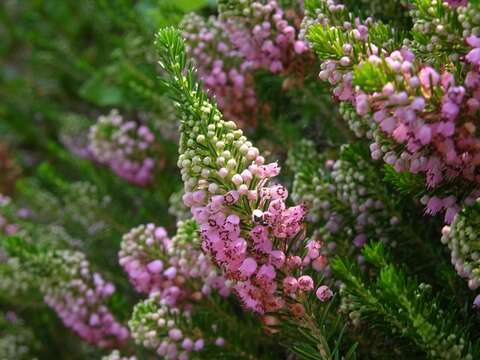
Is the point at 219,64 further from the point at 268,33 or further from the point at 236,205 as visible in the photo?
the point at 236,205

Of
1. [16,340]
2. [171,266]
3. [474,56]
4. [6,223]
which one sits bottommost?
[16,340]

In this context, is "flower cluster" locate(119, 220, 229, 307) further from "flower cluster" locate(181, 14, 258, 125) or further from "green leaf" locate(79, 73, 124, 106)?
"green leaf" locate(79, 73, 124, 106)

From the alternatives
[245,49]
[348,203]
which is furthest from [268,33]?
[348,203]

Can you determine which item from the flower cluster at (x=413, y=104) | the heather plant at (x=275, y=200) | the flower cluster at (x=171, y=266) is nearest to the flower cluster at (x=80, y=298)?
the heather plant at (x=275, y=200)

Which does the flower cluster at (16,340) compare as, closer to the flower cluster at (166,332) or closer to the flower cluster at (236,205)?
the flower cluster at (166,332)

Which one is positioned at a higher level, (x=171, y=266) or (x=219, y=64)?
(x=219, y=64)

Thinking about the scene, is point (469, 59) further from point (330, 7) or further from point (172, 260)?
point (172, 260)

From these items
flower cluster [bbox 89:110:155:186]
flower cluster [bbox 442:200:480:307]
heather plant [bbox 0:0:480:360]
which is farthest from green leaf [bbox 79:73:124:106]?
flower cluster [bbox 442:200:480:307]
